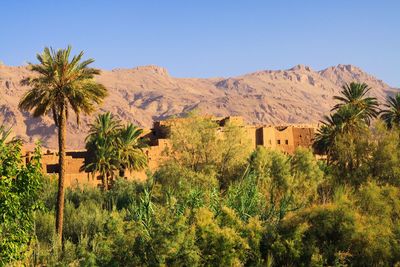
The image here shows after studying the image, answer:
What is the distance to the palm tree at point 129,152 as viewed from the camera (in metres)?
38.8

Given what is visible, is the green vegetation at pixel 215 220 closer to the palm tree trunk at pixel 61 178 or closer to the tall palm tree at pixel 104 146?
the palm tree trunk at pixel 61 178

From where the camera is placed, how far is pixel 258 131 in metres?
58.2

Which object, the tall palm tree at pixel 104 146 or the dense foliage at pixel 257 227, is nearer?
the dense foliage at pixel 257 227

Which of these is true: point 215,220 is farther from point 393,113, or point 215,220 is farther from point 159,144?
point 159,144

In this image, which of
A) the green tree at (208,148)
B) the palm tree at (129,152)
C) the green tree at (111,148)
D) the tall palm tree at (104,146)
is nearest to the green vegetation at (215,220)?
the green tree at (208,148)

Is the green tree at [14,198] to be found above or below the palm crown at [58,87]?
below

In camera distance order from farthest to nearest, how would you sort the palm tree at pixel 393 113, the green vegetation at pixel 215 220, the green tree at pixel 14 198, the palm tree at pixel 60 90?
the palm tree at pixel 393 113, the palm tree at pixel 60 90, the green vegetation at pixel 215 220, the green tree at pixel 14 198

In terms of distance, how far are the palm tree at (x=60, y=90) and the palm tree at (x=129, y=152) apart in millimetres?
16367

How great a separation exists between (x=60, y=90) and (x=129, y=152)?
17.8m

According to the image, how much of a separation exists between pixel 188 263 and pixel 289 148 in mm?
46640

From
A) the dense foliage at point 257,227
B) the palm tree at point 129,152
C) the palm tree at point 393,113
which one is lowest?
the dense foliage at point 257,227

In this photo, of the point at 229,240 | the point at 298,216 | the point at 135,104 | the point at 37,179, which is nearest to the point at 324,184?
the point at 298,216

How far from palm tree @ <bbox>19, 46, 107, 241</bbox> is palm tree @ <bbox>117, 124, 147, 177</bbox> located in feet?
53.7

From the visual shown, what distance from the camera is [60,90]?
21422mm
